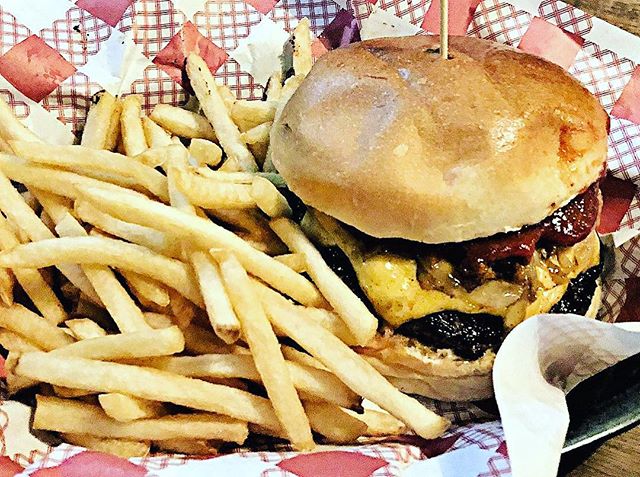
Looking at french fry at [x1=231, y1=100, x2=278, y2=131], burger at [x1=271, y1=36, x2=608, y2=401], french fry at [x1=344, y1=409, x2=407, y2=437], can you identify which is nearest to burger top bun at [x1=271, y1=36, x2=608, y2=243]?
burger at [x1=271, y1=36, x2=608, y2=401]

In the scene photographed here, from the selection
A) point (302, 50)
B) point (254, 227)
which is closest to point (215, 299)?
point (254, 227)

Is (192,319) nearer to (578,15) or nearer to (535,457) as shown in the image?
(535,457)

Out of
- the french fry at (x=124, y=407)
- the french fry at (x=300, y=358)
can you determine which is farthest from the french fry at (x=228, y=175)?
the french fry at (x=124, y=407)

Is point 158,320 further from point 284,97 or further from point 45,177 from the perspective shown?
point 284,97

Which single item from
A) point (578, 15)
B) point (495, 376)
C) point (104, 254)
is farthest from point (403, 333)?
point (578, 15)

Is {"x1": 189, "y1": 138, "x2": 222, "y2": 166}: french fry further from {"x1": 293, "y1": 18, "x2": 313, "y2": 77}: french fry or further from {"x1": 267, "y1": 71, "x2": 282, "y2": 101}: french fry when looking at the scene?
{"x1": 293, "y1": 18, "x2": 313, "y2": 77}: french fry

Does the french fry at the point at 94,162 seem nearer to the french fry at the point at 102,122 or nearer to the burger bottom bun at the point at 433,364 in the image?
the french fry at the point at 102,122

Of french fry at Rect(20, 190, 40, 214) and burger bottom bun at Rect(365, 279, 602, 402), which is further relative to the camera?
french fry at Rect(20, 190, 40, 214)
